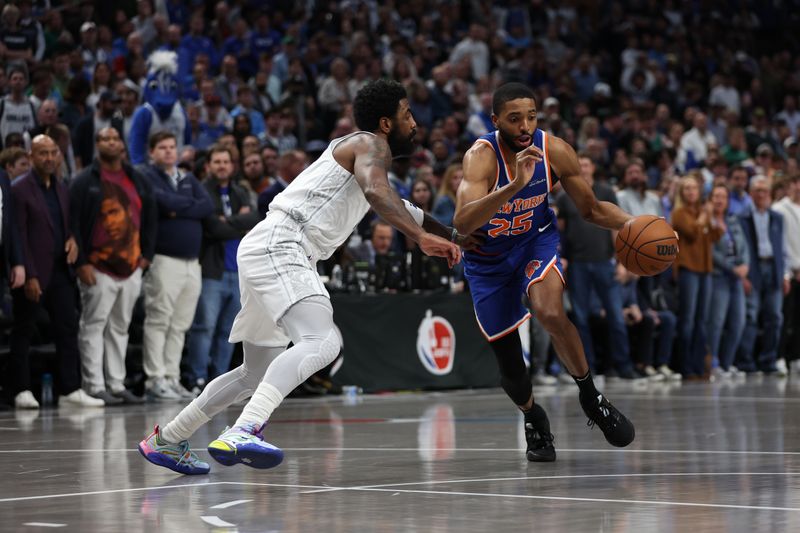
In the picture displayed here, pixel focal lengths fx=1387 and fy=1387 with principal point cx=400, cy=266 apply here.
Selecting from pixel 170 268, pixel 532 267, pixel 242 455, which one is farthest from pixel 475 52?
pixel 242 455

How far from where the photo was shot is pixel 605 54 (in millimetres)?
27844

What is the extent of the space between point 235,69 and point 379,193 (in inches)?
537

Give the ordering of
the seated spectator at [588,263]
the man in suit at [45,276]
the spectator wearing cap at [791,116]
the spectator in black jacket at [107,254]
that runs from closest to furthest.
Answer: the man in suit at [45,276] → the spectator in black jacket at [107,254] → the seated spectator at [588,263] → the spectator wearing cap at [791,116]

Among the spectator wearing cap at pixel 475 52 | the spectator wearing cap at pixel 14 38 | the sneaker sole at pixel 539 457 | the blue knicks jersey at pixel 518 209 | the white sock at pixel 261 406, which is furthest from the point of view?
the spectator wearing cap at pixel 475 52

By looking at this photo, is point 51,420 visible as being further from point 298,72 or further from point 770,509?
point 298,72

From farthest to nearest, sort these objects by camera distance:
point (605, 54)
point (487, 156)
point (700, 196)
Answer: point (605, 54), point (700, 196), point (487, 156)

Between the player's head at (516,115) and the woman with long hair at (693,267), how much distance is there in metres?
9.78

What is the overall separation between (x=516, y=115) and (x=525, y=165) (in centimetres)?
83

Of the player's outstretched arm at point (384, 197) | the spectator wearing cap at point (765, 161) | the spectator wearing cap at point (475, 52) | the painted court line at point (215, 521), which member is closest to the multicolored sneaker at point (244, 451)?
the painted court line at point (215, 521)

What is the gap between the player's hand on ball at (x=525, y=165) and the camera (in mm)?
7590

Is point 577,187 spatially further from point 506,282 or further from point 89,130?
point 89,130

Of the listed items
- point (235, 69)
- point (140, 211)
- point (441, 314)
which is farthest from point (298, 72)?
point (140, 211)

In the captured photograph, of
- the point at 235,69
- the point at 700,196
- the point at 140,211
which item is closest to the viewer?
the point at 140,211

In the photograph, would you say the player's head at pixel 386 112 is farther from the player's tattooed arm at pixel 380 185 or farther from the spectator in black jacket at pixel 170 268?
the spectator in black jacket at pixel 170 268
